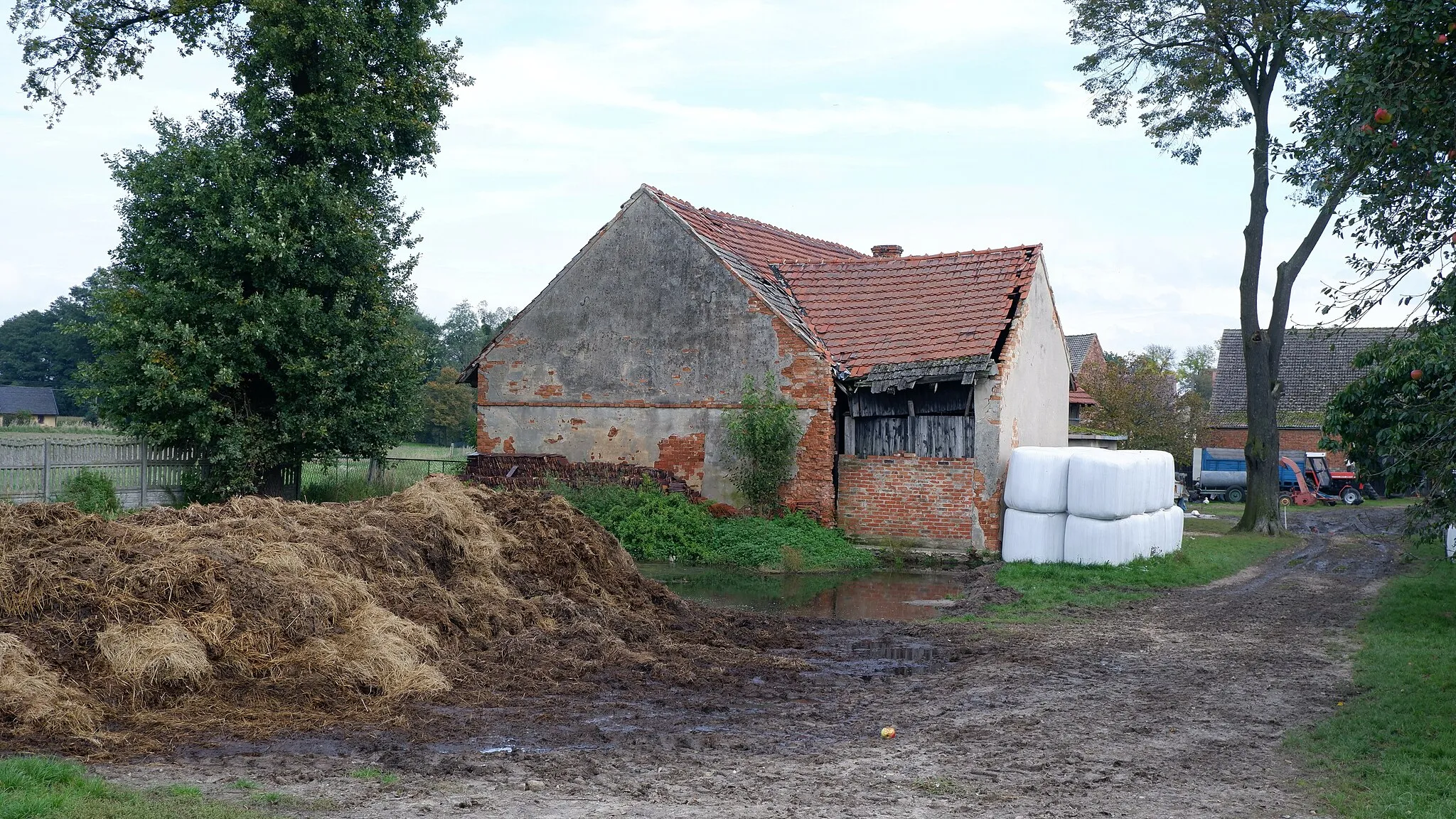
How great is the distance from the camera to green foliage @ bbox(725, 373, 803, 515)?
2022cm

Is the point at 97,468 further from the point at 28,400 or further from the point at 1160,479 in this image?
the point at 28,400

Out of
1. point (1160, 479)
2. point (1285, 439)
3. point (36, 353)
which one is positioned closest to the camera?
point (1160, 479)

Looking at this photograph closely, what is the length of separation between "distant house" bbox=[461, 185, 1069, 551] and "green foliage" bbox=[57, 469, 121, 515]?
6.97 meters

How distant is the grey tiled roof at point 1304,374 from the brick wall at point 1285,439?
42.0 inches

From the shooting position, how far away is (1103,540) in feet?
Answer: 57.9

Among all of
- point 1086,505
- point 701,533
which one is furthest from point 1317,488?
point 701,533

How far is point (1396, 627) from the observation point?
1309 cm

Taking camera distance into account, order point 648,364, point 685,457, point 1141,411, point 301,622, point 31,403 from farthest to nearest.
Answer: point 31,403
point 1141,411
point 648,364
point 685,457
point 301,622

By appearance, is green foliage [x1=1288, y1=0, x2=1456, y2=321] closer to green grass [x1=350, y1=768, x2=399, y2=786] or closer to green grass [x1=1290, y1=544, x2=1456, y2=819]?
green grass [x1=1290, y1=544, x2=1456, y2=819]

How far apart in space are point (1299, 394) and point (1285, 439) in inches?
87.5

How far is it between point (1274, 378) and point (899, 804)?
24.1m

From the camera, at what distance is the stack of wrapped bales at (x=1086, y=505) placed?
17.6m

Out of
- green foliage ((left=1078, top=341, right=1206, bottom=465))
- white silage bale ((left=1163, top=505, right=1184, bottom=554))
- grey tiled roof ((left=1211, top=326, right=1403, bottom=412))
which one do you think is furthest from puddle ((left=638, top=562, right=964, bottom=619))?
grey tiled roof ((left=1211, top=326, right=1403, bottom=412))

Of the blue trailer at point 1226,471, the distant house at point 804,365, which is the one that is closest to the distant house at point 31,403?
the distant house at point 804,365
